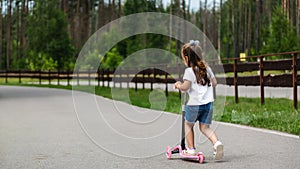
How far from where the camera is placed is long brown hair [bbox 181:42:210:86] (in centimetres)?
599

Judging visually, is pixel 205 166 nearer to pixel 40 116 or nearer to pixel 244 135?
pixel 244 135

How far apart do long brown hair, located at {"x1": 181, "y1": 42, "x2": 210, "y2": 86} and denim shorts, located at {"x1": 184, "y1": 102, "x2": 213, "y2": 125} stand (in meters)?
0.28

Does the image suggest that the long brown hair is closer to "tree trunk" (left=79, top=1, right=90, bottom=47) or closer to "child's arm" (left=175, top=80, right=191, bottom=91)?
"child's arm" (left=175, top=80, right=191, bottom=91)

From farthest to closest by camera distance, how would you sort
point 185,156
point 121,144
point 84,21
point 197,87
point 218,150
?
point 84,21, point 121,144, point 185,156, point 197,87, point 218,150

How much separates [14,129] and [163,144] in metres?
3.52

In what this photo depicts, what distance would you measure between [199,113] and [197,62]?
60 cm

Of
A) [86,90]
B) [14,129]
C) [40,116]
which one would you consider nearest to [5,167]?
[14,129]

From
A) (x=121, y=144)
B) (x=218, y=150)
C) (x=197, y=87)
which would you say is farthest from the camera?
(x=121, y=144)

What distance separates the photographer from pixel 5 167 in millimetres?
5812

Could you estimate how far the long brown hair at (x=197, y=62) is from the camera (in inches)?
236

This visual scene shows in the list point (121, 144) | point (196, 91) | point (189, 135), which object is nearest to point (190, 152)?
point (189, 135)

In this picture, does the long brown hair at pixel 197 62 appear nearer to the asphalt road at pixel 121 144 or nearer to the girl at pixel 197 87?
the girl at pixel 197 87

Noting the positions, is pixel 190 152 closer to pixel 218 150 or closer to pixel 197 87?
pixel 218 150

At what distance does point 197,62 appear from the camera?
19.7 ft
